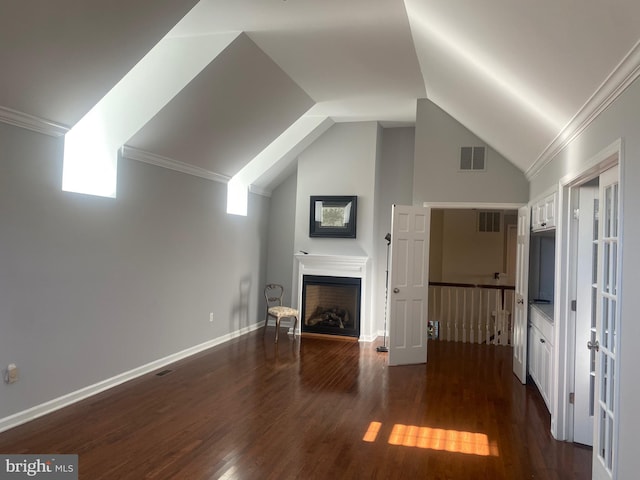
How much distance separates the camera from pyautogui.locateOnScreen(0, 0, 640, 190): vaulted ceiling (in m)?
2.58

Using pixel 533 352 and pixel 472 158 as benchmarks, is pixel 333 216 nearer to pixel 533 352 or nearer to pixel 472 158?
pixel 472 158

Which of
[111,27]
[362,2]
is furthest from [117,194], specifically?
[362,2]

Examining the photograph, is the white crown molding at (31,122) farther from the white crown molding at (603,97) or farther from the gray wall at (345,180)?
the gray wall at (345,180)

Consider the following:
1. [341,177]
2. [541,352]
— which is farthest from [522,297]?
[341,177]

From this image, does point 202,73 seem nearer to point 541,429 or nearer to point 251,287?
point 251,287

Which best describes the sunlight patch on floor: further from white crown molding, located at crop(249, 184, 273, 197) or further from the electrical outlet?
white crown molding, located at crop(249, 184, 273, 197)

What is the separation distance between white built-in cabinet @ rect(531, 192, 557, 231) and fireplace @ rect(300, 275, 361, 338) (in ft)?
9.74

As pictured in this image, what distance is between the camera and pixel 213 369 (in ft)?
17.7

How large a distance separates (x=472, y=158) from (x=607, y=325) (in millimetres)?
3800

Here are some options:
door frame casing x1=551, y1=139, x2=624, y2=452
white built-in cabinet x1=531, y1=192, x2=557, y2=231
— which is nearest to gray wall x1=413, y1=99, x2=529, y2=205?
white built-in cabinet x1=531, y1=192, x2=557, y2=231

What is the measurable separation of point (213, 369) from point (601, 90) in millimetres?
4674

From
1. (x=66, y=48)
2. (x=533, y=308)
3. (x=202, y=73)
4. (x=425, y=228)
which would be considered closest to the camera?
(x=66, y=48)

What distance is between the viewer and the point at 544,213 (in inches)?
182

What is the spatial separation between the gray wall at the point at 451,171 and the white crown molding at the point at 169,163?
2.79 meters
